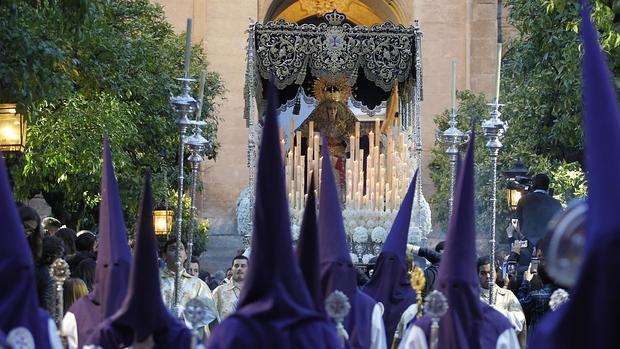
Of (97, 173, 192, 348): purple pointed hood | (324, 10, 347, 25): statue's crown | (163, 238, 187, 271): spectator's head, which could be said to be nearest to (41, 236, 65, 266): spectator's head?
(97, 173, 192, 348): purple pointed hood

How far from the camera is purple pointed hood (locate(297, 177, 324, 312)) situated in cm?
703

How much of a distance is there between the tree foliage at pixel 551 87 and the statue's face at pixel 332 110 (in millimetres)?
3220

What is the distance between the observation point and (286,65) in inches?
949

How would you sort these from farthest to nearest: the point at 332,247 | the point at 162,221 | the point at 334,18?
1. the point at 162,221
2. the point at 334,18
3. the point at 332,247

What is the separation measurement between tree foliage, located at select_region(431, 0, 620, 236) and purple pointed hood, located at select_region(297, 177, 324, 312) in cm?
898

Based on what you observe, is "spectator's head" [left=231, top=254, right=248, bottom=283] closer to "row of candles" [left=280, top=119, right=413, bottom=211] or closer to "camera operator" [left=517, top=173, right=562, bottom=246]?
"camera operator" [left=517, top=173, right=562, bottom=246]

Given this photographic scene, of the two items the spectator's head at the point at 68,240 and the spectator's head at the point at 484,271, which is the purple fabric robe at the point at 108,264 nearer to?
the spectator's head at the point at 68,240

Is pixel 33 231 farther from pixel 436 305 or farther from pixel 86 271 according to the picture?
pixel 436 305

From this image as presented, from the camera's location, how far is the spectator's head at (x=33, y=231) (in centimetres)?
985

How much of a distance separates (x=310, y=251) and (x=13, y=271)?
1.38 meters

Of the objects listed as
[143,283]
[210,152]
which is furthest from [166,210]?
[143,283]

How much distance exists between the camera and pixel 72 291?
34.5ft

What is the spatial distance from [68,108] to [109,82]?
83 centimetres

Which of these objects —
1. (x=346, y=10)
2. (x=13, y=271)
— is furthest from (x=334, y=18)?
(x=346, y=10)
